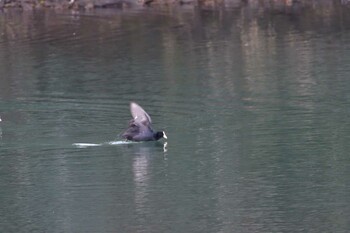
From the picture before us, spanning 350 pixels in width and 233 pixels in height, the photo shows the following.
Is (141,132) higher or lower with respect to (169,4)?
higher

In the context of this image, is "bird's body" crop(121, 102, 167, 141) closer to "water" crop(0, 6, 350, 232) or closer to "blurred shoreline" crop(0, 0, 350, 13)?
"water" crop(0, 6, 350, 232)

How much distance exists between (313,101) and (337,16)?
1808 cm

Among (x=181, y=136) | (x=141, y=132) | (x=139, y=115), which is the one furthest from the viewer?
(x=181, y=136)

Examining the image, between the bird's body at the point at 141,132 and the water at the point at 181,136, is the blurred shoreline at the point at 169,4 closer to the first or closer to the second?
the water at the point at 181,136

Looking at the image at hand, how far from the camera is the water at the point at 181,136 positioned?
1467cm

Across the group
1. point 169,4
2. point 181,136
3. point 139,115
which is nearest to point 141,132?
point 139,115

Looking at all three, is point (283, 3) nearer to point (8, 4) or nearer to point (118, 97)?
point (8, 4)

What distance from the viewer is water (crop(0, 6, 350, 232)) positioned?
578 inches

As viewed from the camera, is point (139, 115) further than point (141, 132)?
Yes

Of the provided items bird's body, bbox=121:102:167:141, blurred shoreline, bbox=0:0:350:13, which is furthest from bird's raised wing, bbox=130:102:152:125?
blurred shoreline, bbox=0:0:350:13

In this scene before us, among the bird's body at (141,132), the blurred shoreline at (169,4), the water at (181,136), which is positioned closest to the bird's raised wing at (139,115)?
the bird's body at (141,132)

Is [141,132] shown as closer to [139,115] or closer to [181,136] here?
[139,115]

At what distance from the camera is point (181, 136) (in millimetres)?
19031

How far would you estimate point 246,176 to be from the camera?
16.4m
